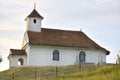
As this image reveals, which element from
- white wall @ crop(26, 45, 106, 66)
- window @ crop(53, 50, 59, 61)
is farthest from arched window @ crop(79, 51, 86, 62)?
window @ crop(53, 50, 59, 61)

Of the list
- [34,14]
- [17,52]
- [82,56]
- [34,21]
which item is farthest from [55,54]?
[34,14]

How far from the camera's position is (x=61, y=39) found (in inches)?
2694

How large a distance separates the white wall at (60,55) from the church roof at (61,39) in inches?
27.4

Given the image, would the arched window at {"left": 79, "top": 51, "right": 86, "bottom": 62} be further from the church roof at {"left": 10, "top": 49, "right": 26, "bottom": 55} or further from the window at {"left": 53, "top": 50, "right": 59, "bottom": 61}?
the church roof at {"left": 10, "top": 49, "right": 26, "bottom": 55}

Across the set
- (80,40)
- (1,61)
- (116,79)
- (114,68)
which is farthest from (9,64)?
(116,79)

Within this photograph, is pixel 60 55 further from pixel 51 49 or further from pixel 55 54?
pixel 51 49

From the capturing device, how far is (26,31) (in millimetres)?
68812

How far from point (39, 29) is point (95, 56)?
10.3 metres

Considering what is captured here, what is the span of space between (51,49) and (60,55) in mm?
1915

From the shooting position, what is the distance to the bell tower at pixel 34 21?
6936cm

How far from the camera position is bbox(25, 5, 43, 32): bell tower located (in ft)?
228

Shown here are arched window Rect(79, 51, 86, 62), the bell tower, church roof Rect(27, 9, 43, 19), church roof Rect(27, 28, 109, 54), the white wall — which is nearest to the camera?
the white wall

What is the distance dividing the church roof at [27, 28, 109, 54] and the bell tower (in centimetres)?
101

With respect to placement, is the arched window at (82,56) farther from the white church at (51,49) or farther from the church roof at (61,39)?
the church roof at (61,39)
